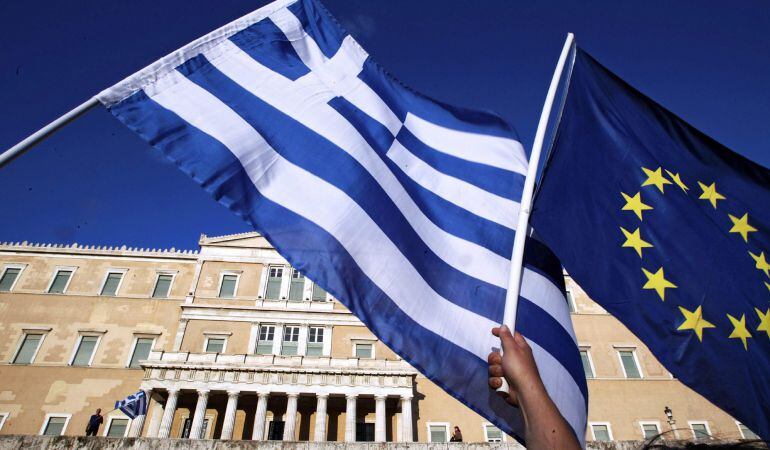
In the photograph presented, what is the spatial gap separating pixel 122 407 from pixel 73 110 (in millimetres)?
20923

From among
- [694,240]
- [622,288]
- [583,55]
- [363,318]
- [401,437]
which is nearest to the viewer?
[363,318]

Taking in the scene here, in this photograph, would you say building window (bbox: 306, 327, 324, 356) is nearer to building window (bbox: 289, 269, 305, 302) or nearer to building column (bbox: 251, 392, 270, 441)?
building window (bbox: 289, 269, 305, 302)

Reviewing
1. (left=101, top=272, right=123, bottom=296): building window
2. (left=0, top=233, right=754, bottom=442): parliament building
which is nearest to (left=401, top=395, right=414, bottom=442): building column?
(left=0, top=233, right=754, bottom=442): parliament building

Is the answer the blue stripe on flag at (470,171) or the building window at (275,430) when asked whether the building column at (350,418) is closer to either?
the building window at (275,430)

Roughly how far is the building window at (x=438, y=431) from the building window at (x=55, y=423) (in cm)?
1883

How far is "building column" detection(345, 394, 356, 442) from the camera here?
2194cm

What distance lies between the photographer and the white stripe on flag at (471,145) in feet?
14.5

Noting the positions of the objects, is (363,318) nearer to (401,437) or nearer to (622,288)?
(622,288)

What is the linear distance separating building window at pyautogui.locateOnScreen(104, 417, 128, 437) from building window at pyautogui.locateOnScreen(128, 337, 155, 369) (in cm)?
278

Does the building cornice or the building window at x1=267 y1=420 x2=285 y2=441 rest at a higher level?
the building cornice

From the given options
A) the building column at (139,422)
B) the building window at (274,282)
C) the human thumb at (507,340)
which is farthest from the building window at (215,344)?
the human thumb at (507,340)

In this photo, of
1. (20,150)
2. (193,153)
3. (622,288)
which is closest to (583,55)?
(622,288)

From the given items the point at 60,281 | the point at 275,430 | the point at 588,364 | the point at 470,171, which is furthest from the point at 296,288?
the point at 470,171

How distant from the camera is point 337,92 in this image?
4117 mm
